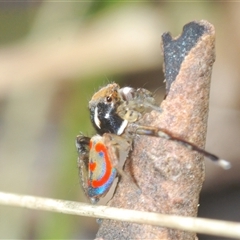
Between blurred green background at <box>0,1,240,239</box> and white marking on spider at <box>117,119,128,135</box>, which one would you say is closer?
white marking on spider at <box>117,119,128,135</box>

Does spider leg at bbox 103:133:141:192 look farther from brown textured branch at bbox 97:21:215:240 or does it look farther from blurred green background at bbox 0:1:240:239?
blurred green background at bbox 0:1:240:239

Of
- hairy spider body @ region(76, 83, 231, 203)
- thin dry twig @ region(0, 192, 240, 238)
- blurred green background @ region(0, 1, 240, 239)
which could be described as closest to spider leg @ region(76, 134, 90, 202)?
hairy spider body @ region(76, 83, 231, 203)

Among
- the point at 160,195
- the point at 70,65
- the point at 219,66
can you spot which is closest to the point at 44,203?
the point at 160,195

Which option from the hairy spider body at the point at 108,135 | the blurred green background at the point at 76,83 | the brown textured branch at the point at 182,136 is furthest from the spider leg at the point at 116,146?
the blurred green background at the point at 76,83

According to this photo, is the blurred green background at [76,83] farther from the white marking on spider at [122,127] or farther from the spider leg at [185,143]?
the spider leg at [185,143]

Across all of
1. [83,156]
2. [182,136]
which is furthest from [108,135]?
[182,136]

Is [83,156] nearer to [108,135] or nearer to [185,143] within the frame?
[108,135]
